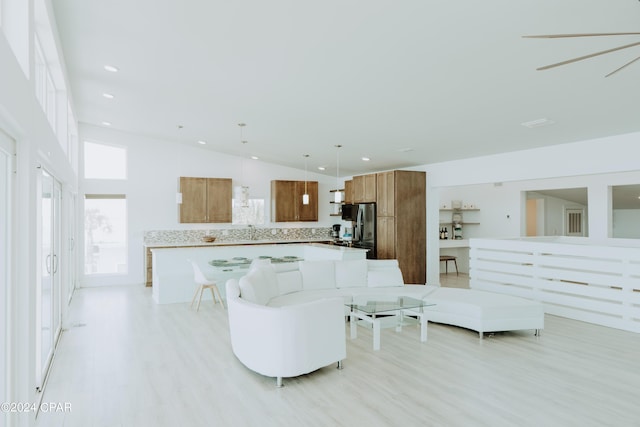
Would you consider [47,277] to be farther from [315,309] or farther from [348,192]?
[348,192]

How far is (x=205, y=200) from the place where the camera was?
9.28 meters

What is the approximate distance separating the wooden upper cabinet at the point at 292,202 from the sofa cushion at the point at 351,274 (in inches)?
167

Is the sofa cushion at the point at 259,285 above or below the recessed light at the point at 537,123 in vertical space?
below

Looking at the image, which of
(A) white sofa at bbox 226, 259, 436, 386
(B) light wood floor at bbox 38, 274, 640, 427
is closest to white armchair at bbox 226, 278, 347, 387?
(A) white sofa at bbox 226, 259, 436, 386

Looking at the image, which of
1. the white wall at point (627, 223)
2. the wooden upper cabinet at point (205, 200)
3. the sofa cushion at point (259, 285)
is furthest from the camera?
the white wall at point (627, 223)

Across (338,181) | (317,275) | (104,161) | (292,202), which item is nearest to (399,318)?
(317,275)

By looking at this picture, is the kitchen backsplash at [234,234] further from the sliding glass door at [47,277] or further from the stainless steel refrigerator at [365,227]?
the sliding glass door at [47,277]

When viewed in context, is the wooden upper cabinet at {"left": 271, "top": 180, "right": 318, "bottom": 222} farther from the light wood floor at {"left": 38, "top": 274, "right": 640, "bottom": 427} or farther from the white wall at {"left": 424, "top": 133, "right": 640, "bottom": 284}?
the light wood floor at {"left": 38, "top": 274, "right": 640, "bottom": 427}

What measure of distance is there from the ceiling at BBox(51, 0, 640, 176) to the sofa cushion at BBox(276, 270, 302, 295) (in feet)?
7.61

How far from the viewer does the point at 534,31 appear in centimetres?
313

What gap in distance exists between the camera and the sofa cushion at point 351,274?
6.11 m

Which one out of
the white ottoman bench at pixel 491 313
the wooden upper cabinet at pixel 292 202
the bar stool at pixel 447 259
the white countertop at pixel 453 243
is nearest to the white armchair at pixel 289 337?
the white ottoman bench at pixel 491 313

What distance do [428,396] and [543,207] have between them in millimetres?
9625

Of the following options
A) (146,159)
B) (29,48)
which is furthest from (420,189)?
(29,48)
